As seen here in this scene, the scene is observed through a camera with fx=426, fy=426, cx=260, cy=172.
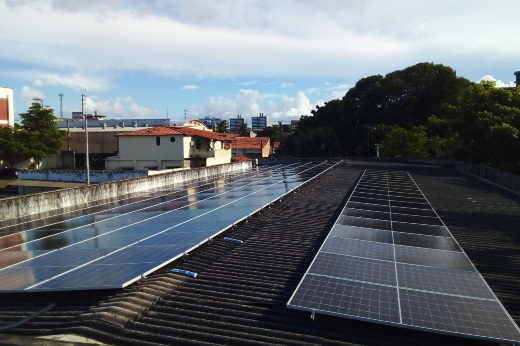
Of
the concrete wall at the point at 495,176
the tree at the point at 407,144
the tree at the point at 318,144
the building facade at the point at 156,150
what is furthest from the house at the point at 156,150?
the concrete wall at the point at 495,176

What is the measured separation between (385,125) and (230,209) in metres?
58.4

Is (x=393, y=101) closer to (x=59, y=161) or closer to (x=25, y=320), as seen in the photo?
(x=59, y=161)

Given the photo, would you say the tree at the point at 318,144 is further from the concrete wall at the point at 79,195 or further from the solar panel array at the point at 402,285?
the solar panel array at the point at 402,285

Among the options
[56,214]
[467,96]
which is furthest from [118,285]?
[467,96]

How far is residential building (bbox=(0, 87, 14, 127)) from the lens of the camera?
6506 cm

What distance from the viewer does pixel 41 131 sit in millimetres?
50031

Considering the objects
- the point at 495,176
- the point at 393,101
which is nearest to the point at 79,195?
the point at 495,176

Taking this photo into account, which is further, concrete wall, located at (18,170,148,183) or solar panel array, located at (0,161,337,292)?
concrete wall, located at (18,170,148,183)

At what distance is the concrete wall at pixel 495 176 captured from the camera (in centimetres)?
2241

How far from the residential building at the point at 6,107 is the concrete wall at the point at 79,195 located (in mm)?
48955

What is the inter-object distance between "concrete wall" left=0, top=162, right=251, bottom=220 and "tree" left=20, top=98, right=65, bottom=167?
2682cm

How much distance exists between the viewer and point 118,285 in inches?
272

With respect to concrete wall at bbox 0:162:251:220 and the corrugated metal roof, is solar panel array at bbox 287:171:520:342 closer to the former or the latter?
concrete wall at bbox 0:162:251:220

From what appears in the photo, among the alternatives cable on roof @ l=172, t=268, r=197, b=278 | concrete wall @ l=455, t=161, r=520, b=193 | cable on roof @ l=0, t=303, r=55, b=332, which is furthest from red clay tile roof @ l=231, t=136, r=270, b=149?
cable on roof @ l=0, t=303, r=55, b=332
